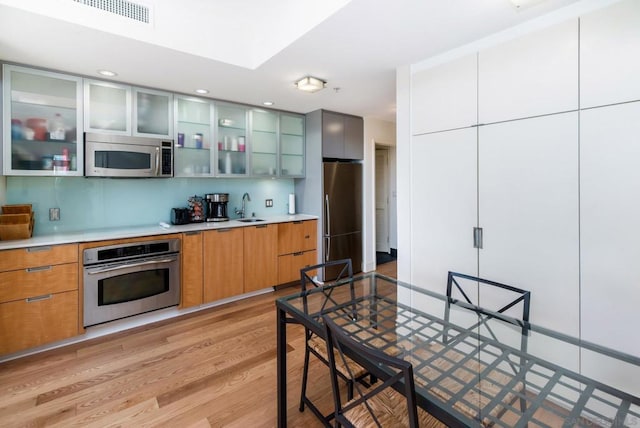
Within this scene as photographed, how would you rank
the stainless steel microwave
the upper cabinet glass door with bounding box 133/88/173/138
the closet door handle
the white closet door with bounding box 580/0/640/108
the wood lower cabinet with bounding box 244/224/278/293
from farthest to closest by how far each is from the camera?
the wood lower cabinet with bounding box 244/224/278/293 → the upper cabinet glass door with bounding box 133/88/173/138 → the stainless steel microwave → the closet door handle → the white closet door with bounding box 580/0/640/108

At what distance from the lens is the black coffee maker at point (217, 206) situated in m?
3.70

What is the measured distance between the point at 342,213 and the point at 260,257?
1345 mm

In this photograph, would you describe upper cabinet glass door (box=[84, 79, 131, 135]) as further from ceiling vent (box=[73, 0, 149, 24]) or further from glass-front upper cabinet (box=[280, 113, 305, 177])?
glass-front upper cabinet (box=[280, 113, 305, 177])

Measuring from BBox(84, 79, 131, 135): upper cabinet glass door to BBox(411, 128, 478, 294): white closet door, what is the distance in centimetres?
279

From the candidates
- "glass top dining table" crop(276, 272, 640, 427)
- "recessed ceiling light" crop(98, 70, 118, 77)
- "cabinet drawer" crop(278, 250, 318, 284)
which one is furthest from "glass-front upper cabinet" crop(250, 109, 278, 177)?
"glass top dining table" crop(276, 272, 640, 427)

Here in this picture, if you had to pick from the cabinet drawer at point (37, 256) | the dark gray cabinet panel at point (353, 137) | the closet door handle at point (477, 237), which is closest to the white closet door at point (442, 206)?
the closet door handle at point (477, 237)

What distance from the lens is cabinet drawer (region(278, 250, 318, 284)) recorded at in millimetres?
3943

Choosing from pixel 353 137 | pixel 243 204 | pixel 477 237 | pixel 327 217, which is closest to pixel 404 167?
pixel 477 237

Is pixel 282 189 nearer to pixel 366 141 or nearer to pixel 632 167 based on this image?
pixel 366 141

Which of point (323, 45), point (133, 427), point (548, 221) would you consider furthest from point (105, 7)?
point (548, 221)

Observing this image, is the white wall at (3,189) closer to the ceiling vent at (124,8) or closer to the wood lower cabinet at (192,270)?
the wood lower cabinet at (192,270)

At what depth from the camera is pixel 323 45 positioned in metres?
2.25

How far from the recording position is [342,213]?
436 centimetres

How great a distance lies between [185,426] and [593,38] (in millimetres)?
3173
